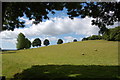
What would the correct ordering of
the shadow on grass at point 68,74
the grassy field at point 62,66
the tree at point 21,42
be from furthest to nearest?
the tree at point 21,42 < the grassy field at point 62,66 < the shadow on grass at point 68,74

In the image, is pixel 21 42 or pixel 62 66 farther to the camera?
pixel 21 42

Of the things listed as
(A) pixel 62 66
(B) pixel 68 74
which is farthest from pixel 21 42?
(B) pixel 68 74

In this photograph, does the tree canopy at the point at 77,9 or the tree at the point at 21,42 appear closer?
the tree canopy at the point at 77,9

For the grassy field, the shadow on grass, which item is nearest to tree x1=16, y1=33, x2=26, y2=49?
the grassy field

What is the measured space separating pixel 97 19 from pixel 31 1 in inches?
215

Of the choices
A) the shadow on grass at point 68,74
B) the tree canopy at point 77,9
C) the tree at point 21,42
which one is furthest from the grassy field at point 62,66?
the tree at point 21,42

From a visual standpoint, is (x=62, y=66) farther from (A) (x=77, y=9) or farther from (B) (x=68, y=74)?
(A) (x=77, y=9)

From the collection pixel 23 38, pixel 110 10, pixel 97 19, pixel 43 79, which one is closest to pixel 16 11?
pixel 43 79

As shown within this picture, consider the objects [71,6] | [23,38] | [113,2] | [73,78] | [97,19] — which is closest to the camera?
[73,78]

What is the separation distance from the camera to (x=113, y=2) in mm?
9422

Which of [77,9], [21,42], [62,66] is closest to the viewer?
[77,9]

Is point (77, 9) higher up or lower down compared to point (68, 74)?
higher up

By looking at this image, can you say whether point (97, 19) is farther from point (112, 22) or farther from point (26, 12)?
point (26, 12)

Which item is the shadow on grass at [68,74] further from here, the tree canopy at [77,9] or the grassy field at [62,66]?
the tree canopy at [77,9]
